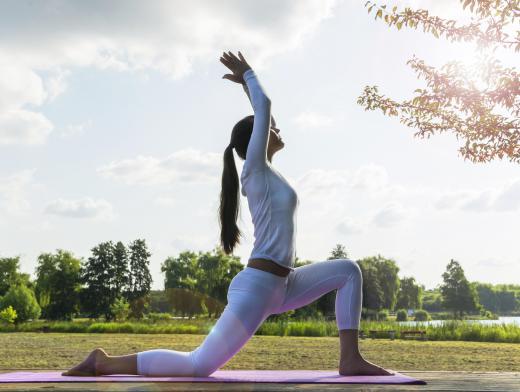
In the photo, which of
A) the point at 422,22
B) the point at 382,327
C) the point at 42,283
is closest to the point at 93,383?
the point at 422,22

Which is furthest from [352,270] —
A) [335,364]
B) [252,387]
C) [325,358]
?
[325,358]

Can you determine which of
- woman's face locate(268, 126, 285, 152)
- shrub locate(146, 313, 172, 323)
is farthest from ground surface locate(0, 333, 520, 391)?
shrub locate(146, 313, 172, 323)

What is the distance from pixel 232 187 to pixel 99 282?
68706mm

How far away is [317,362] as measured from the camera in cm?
1380

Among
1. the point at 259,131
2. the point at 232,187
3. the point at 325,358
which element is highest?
the point at 259,131

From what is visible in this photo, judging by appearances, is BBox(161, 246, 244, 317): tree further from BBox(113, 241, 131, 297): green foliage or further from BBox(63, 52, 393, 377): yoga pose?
BBox(63, 52, 393, 377): yoga pose

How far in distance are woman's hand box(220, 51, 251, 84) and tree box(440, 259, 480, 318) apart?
100054 millimetres

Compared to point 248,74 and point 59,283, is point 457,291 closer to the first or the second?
point 59,283

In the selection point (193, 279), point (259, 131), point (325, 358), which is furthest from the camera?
point (193, 279)

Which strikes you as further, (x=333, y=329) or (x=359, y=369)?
(x=333, y=329)

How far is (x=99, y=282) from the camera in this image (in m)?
70.3

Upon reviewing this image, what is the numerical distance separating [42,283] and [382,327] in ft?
154

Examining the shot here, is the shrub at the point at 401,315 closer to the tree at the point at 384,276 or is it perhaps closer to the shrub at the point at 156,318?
the tree at the point at 384,276

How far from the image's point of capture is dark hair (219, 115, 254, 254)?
4.49 meters
